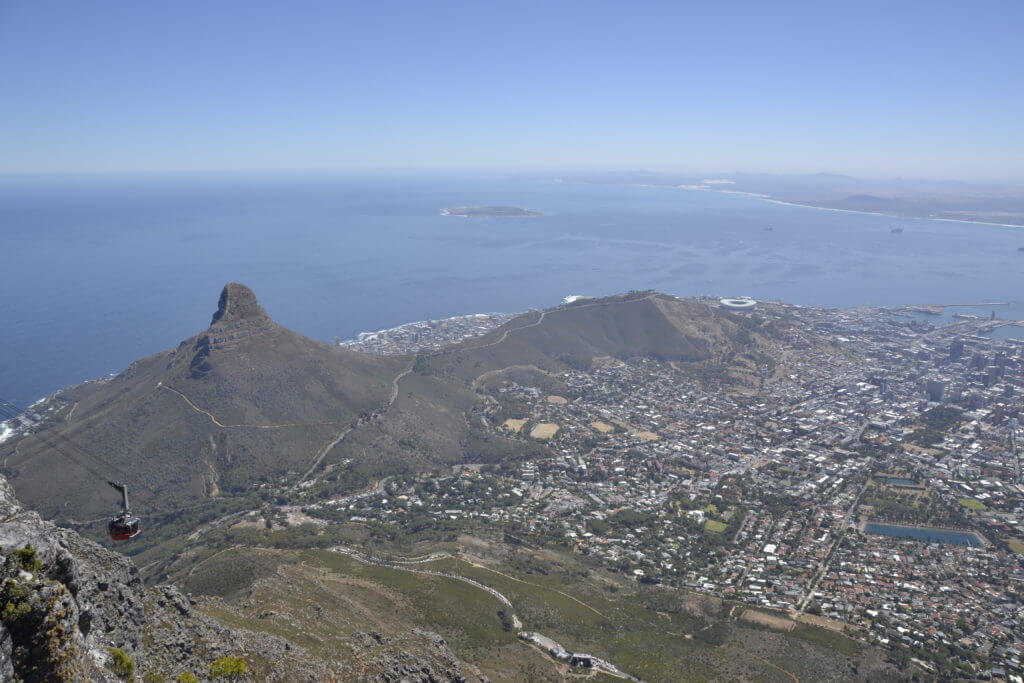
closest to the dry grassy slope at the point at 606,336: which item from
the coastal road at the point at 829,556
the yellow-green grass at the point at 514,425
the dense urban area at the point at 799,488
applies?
the dense urban area at the point at 799,488

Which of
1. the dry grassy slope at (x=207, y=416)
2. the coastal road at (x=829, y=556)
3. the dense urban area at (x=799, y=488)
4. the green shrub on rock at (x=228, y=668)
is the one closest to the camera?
the green shrub on rock at (x=228, y=668)

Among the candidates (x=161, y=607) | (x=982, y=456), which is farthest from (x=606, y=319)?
(x=161, y=607)

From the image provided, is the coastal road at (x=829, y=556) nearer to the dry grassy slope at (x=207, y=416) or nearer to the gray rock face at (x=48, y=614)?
the gray rock face at (x=48, y=614)

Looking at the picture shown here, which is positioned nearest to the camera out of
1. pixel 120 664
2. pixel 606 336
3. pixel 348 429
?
pixel 120 664

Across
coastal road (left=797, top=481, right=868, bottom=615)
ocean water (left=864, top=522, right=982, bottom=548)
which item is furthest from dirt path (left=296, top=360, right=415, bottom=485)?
ocean water (left=864, top=522, right=982, bottom=548)

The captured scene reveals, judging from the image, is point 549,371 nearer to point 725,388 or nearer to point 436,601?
point 725,388

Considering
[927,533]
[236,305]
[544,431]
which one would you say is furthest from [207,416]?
[927,533]

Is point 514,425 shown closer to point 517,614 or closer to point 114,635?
point 517,614
